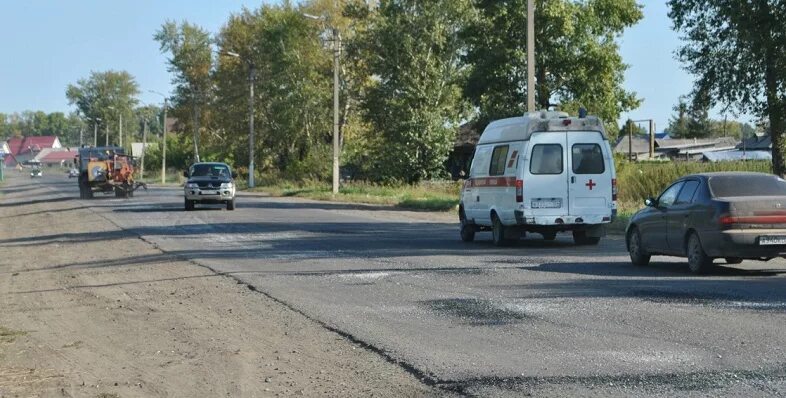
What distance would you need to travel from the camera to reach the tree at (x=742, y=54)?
2578 centimetres

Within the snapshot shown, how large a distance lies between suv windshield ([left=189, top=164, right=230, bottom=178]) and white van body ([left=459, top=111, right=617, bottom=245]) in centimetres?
2029

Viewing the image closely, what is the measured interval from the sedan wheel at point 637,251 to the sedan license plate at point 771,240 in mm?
2492

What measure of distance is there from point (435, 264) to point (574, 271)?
2.54 meters

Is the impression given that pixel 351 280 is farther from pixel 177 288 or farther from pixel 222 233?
pixel 222 233

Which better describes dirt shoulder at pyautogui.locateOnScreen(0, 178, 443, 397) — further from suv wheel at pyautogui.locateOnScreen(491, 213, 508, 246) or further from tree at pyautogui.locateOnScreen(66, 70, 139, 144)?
tree at pyautogui.locateOnScreen(66, 70, 139, 144)

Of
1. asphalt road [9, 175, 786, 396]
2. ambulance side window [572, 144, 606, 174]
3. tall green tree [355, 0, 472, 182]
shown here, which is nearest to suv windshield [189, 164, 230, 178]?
asphalt road [9, 175, 786, 396]

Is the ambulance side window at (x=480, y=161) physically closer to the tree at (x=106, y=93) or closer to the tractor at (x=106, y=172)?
the tractor at (x=106, y=172)

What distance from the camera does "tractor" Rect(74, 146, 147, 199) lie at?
54.2m

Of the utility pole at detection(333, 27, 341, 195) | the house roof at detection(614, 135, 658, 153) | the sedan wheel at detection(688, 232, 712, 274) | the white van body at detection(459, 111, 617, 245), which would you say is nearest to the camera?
the sedan wheel at detection(688, 232, 712, 274)

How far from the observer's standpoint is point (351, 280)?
15422 millimetres

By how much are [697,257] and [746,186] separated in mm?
1239

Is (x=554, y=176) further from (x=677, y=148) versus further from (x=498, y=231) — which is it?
(x=677, y=148)

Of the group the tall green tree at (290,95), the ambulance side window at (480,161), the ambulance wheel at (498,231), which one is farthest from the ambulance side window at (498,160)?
the tall green tree at (290,95)

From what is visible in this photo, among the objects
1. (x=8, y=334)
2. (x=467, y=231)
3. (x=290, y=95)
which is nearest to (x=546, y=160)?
(x=467, y=231)
